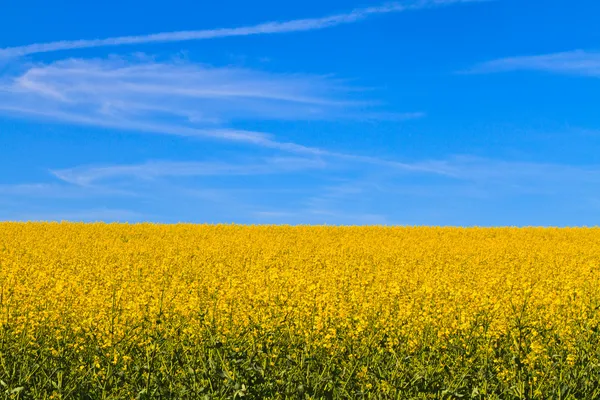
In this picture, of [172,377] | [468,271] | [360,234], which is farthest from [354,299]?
[360,234]

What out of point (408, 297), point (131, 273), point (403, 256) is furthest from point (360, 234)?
point (408, 297)

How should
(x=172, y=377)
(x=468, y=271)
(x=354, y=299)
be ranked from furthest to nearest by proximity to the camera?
(x=468, y=271)
(x=354, y=299)
(x=172, y=377)

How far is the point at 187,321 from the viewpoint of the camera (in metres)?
8.07

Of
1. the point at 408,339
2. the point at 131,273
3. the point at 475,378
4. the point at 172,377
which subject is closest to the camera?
the point at 172,377

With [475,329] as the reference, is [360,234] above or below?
above

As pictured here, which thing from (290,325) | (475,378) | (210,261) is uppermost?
(210,261)

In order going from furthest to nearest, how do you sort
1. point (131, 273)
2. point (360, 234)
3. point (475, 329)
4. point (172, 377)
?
point (360, 234)
point (131, 273)
point (475, 329)
point (172, 377)

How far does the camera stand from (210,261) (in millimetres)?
17031

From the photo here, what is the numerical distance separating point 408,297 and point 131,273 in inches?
253

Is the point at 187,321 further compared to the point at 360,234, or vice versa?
the point at 360,234

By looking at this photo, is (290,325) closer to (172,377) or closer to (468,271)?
(172,377)

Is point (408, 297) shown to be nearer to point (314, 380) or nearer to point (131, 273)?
point (314, 380)

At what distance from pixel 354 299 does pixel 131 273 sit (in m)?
6.09

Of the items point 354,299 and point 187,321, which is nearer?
point 187,321
